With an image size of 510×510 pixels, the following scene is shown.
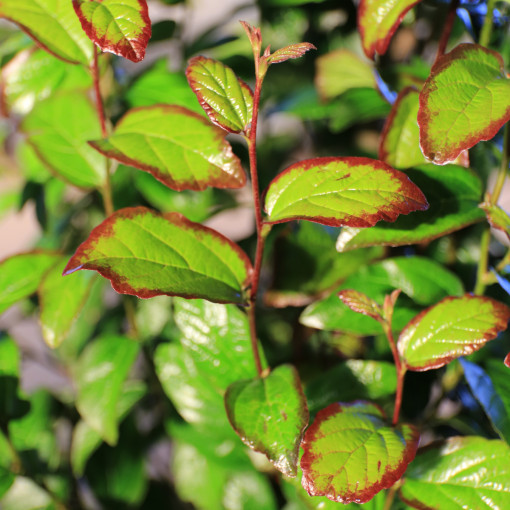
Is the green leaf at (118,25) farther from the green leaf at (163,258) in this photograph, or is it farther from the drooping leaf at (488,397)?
the drooping leaf at (488,397)

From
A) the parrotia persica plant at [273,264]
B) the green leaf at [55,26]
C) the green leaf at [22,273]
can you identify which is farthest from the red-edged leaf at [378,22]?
the green leaf at [22,273]

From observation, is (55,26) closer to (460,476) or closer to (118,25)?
(118,25)

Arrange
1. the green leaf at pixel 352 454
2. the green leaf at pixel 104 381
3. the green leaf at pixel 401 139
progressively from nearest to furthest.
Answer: the green leaf at pixel 352 454 → the green leaf at pixel 401 139 → the green leaf at pixel 104 381

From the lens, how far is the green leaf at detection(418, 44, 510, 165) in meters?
0.32

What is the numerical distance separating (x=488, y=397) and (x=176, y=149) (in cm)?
30

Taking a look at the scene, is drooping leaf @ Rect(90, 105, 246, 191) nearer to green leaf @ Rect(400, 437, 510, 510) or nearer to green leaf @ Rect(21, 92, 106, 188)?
green leaf @ Rect(21, 92, 106, 188)

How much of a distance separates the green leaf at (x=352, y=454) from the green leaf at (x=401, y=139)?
185 mm

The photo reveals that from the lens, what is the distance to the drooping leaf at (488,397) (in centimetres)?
38

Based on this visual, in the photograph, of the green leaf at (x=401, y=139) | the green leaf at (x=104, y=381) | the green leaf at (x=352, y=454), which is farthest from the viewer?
the green leaf at (x=104, y=381)

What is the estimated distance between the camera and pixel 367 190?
325 millimetres

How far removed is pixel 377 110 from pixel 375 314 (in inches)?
11.1

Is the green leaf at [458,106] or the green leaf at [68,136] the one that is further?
the green leaf at [68,136]

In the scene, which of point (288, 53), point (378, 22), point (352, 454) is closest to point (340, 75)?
point (378, 22)

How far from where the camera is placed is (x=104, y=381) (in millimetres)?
545
